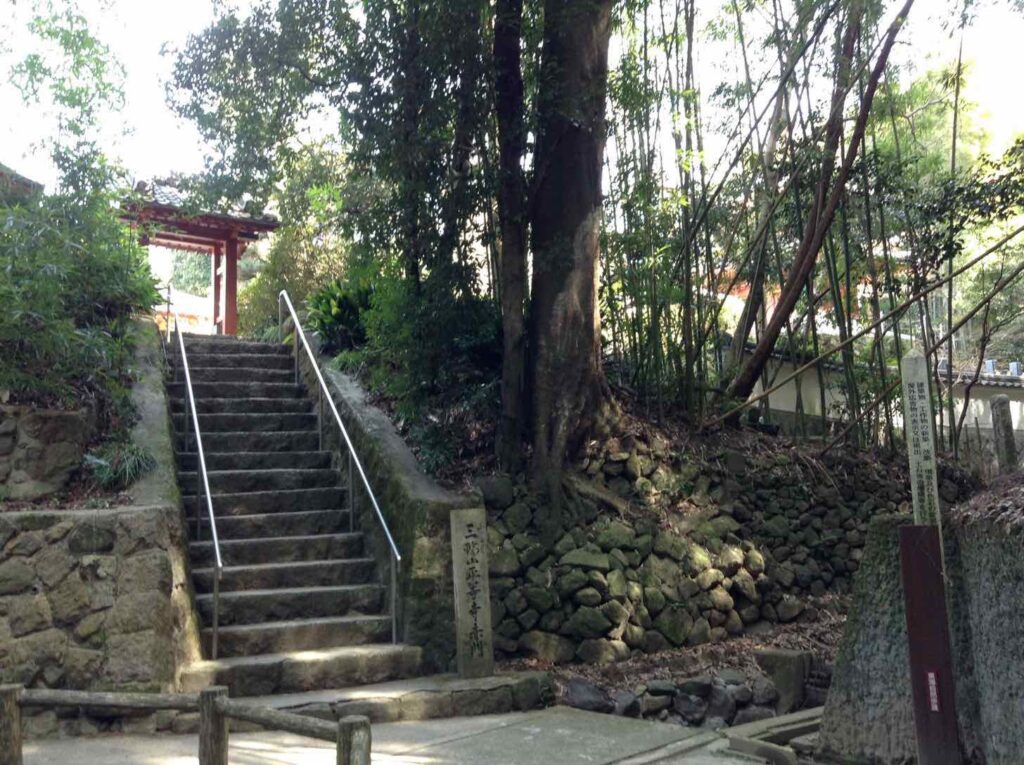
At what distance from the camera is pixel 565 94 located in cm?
780

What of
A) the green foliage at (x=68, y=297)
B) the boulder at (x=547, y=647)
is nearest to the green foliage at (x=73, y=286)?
→ the green foliage at (x=68, y=297)

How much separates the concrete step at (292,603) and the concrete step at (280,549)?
425 mm

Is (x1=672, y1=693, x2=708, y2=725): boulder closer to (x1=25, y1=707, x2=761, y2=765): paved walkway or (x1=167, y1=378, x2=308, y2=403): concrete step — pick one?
(x1=25, y1=707, x2=761, y2=765): paved walkway

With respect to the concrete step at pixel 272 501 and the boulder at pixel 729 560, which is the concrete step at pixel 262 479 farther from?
the boulder at pixel 729 560

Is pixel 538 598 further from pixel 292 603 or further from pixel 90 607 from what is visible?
pixel 90 607

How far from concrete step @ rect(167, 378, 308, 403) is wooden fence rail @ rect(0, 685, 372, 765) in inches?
199

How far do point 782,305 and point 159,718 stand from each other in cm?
674

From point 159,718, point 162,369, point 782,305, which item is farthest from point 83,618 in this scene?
point 782,305

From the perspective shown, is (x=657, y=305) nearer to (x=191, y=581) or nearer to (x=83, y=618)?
(x=191, y=581)

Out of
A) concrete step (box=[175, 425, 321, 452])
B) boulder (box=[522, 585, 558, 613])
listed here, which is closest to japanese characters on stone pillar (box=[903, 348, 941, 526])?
boulder (box=[522, 585, 558, 613])

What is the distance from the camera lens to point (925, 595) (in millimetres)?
4754

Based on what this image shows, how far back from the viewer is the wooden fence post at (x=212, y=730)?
387 centimetres

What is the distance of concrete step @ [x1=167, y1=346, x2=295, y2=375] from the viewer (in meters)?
9.90

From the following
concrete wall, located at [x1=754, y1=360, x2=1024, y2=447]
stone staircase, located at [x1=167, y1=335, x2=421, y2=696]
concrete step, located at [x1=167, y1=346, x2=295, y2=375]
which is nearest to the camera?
stone staircase, located at [x1=167, y1=335, x2=421, y2=696]
